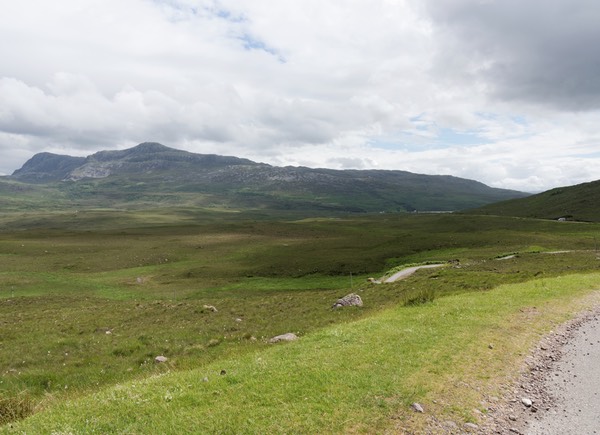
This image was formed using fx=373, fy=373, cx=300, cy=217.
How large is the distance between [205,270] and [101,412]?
62.9 meters

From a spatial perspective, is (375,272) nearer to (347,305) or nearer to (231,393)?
(347,305)

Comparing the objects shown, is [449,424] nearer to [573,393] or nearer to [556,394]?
[556,394]

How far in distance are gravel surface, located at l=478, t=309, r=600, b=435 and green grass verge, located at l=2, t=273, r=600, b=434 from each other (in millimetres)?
666

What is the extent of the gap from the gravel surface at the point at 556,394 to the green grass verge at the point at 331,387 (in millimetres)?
666

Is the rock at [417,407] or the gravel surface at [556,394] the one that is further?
the rock at [417,407]

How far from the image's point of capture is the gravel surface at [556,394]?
11172mm

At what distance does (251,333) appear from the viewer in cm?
2789

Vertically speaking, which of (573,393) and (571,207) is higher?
(571,207)

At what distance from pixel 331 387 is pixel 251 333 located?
16292 mm

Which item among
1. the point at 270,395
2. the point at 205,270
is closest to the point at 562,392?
the point at 270,395

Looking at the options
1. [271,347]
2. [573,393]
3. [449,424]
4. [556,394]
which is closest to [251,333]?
[271,347]

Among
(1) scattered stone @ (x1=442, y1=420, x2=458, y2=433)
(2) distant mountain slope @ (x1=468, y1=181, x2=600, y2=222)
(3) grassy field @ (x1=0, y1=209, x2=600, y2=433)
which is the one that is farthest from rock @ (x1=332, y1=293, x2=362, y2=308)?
(2) distant mountain slope @ (x1=468, y1=181, x2=600, y2=222)

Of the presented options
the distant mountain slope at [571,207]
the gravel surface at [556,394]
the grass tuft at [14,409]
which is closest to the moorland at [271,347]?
the grass tuft at [14,409]

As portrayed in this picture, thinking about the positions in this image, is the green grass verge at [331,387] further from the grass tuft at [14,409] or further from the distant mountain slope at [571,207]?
the distant mountain slope at [571,207]
